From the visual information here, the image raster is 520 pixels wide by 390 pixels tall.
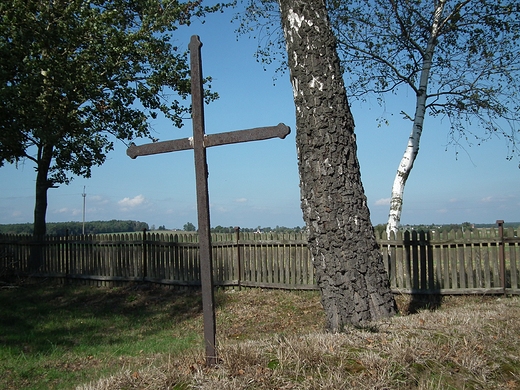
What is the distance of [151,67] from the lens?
1773 cm

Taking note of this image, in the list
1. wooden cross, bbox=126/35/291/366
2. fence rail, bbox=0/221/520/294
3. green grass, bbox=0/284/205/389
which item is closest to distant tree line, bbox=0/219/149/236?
fence rail, bbox=0/221/520/294

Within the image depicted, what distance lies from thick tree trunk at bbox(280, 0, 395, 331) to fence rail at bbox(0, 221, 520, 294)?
5492 millimetres

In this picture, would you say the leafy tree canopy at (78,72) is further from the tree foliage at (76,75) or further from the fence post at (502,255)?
the fence post at (502,255)

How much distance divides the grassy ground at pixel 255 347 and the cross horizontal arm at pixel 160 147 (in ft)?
5.85

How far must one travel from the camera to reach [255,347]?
449cm

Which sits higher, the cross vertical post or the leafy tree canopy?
the leafy tree canopy

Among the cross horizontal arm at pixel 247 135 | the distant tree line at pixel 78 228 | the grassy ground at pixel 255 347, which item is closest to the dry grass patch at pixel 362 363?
the grassy ground at pixel 255 347

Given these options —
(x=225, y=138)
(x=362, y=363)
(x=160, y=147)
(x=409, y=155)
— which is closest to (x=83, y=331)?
(x=160, y=147)

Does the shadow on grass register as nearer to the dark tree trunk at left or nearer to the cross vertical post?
the dark tree trunk at left

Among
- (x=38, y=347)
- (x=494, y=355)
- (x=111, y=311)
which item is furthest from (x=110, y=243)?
(x=494, y=355)

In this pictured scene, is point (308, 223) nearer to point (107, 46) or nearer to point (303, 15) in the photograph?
point (303, 15)

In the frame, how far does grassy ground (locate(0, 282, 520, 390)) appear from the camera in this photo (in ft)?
12.8

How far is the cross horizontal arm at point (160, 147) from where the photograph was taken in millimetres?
4703

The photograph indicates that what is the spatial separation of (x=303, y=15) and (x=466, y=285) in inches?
306
